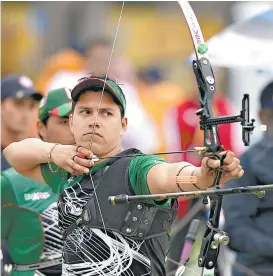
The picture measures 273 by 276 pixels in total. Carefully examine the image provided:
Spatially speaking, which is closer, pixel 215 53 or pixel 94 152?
pixel 94 152

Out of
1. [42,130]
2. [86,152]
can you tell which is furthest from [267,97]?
[86,152]

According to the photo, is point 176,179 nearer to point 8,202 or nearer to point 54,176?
point 54,176

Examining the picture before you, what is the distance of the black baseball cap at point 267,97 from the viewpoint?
19.9 ft

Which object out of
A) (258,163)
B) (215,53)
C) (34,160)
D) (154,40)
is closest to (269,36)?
(215,53)

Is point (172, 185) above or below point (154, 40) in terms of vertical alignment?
below

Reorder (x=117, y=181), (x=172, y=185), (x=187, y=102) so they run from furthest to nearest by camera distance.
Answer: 1. (x=187, y=102)
2. (x=117, y=181)
3. (x=172, y=185)

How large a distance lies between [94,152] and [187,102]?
454 cm

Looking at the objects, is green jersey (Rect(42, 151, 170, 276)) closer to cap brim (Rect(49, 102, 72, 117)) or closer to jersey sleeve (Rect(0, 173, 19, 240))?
cap brim (Rect(49, 102, 72, 117))

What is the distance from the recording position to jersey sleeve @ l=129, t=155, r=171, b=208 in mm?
4184

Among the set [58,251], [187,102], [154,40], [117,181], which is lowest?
[58,251]

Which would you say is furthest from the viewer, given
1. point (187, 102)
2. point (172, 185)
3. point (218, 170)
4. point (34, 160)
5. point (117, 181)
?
point (187, 102)

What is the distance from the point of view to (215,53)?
23.3 ft

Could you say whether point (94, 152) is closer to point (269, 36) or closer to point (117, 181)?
point (117, 181)

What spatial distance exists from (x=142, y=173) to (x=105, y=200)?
0.24 meters
